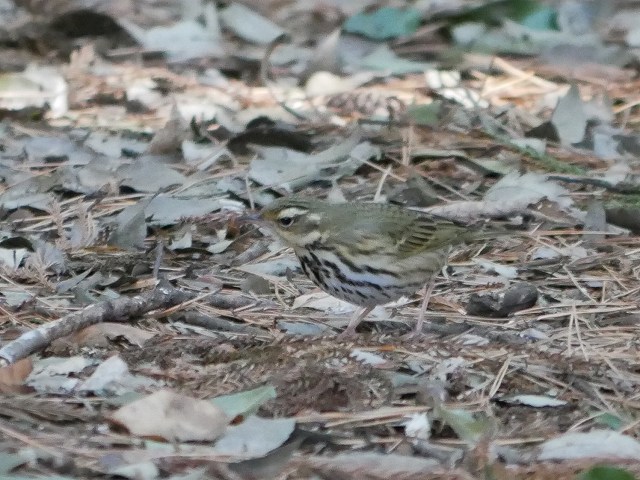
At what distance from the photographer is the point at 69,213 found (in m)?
4.90

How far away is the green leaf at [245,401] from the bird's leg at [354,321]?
71 centimetres

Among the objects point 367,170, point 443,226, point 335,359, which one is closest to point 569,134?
point 367,170

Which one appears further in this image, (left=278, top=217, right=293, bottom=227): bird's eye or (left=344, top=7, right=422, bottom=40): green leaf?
(left=344, top=7, right=422, bottom=40): green leaf

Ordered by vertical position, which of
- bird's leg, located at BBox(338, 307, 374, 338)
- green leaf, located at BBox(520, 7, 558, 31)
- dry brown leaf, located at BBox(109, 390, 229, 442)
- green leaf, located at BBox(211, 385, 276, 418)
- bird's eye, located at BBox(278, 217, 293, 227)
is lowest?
green leaf, located at BBox(520, 7, 558, 31)

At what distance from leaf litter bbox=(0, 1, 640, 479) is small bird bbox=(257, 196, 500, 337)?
0.50ft

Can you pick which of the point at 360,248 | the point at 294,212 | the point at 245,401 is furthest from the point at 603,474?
the point at 294,212

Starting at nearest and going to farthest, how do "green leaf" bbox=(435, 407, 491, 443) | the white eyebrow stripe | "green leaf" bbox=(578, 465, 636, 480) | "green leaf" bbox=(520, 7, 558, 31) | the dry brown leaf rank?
"green leaf" bbox=(578, 465, 636, 480), the dry brown leaf, "green leaf" bbox=(435, 407, 491, 443), the white eyebrow stripe, "green leaf" bbox=(520, 7, 558, 31)

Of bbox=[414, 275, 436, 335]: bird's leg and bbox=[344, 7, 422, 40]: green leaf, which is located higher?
bbox=[414, 275, 436, 335]: bird's leg

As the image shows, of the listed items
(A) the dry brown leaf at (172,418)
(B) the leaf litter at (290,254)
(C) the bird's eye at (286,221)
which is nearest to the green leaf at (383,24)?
(B) the leaf litter at (290,254)

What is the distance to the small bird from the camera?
3.97 metres

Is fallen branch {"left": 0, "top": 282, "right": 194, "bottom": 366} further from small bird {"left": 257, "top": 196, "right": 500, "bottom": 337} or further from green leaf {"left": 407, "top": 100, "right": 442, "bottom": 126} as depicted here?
green leaf {"left": 407, "top": 100, "right": 442, "bottom": 126}

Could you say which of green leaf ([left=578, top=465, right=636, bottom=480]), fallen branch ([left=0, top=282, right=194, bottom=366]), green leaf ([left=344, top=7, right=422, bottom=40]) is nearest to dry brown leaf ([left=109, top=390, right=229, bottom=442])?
fallen branch ([left=0, top=282, right=194, bottom=366])

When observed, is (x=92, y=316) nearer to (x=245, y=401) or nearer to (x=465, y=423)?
(x=245, y=401)

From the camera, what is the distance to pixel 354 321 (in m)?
3.99
